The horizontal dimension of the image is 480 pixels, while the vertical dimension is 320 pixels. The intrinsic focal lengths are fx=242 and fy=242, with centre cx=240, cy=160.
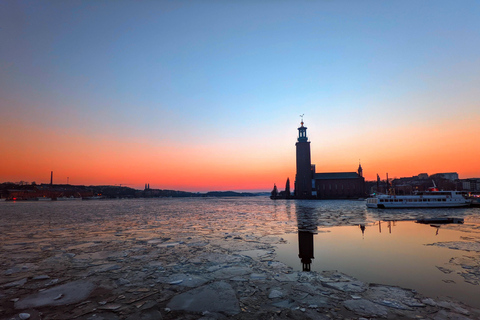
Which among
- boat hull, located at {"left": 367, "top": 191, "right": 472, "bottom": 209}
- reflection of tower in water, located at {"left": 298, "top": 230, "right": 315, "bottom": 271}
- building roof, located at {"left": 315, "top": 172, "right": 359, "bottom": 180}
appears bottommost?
boat hull, located at {"left": 367, "top": 191, "right": 472, "bottom": 209}

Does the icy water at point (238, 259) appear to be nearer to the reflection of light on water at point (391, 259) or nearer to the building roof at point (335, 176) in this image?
the reflection of light on water at point (391, 259)

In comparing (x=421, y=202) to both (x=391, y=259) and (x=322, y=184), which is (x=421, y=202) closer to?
(x=391, y=259)

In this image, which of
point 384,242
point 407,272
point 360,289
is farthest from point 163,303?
point 384,242

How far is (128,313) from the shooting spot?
4969mm

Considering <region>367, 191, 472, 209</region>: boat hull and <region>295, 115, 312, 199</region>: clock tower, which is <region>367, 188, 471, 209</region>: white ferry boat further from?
<region>295, 115, 312, 199</region>: clock tower

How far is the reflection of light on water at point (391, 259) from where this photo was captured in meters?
6.31

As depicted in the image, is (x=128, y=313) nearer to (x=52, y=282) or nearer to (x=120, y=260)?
(x=52, y=282)

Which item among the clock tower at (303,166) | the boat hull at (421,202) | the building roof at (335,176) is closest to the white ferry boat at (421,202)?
the boat hull at (421,202)

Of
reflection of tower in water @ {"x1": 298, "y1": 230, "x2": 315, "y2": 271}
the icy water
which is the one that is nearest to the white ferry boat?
the icy water

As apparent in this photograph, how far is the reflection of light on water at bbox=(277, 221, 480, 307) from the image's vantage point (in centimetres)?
631

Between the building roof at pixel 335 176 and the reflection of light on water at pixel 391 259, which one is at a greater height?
the building roof at pixel 335 176

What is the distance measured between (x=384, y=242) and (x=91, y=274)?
1276cm

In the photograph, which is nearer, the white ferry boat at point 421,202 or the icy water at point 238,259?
the icy water at point 238,259

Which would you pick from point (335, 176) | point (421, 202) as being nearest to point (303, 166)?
point (335, 176)
